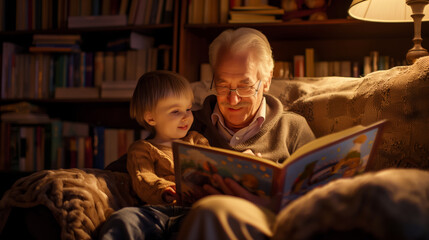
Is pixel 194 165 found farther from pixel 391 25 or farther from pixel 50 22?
pixel 50 22

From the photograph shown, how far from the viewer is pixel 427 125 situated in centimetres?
111

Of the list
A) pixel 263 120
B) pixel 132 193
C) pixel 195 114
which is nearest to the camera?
pixel 132 193

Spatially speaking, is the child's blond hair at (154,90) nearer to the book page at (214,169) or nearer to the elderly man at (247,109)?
the elderly man at (247,109)

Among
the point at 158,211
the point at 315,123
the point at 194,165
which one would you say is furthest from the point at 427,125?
the point at 158,211

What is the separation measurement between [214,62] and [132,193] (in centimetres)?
57

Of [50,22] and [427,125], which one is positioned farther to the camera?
[50,22]

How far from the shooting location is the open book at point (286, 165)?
84 cm

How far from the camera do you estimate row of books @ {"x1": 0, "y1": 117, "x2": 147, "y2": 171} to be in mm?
2553

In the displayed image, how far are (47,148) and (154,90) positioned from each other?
153cm

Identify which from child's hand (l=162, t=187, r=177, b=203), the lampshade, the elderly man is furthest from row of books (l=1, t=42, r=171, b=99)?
child's hand (l=162, t=187, r=177, b=203)

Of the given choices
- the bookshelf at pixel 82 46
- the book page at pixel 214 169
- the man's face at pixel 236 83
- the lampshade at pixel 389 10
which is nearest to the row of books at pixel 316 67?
the lampshade at pixel 389 10

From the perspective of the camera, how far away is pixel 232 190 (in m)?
0.92

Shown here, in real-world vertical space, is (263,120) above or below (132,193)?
above

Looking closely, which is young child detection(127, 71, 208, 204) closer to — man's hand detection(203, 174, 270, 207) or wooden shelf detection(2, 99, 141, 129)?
man's hand detection(203, 174, 270, 207)
